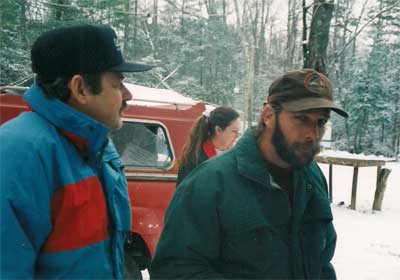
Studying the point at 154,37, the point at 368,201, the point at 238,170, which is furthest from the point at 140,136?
the point at 154,37

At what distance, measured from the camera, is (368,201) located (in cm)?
1165

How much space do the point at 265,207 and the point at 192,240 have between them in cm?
33

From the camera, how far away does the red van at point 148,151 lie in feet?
13.5

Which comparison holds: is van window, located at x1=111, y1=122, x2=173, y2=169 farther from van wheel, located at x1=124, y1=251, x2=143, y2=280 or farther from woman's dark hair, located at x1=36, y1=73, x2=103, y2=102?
woman's dark hair, located at x1=36, y1=73, x2=103, y2=102

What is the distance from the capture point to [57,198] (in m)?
1.41

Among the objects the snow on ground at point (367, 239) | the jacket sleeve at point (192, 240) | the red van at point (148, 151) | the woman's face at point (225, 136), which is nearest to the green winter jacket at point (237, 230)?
the jacket sleeve at point (192, 240)

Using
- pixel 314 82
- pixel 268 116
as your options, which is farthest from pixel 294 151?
pixel 314 82

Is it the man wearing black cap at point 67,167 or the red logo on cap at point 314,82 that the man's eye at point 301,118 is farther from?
the man wearing black cap at point 67,167

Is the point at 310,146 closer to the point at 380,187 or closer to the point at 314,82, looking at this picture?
the point at 314,82

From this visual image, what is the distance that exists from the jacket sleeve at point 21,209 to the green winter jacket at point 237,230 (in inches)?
21.5

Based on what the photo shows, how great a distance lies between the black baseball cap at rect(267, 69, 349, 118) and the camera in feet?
6.11

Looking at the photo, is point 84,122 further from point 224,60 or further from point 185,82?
point 224,60

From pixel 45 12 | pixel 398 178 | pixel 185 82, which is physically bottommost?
pixel 398 178

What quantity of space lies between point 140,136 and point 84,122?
9.38 ft
